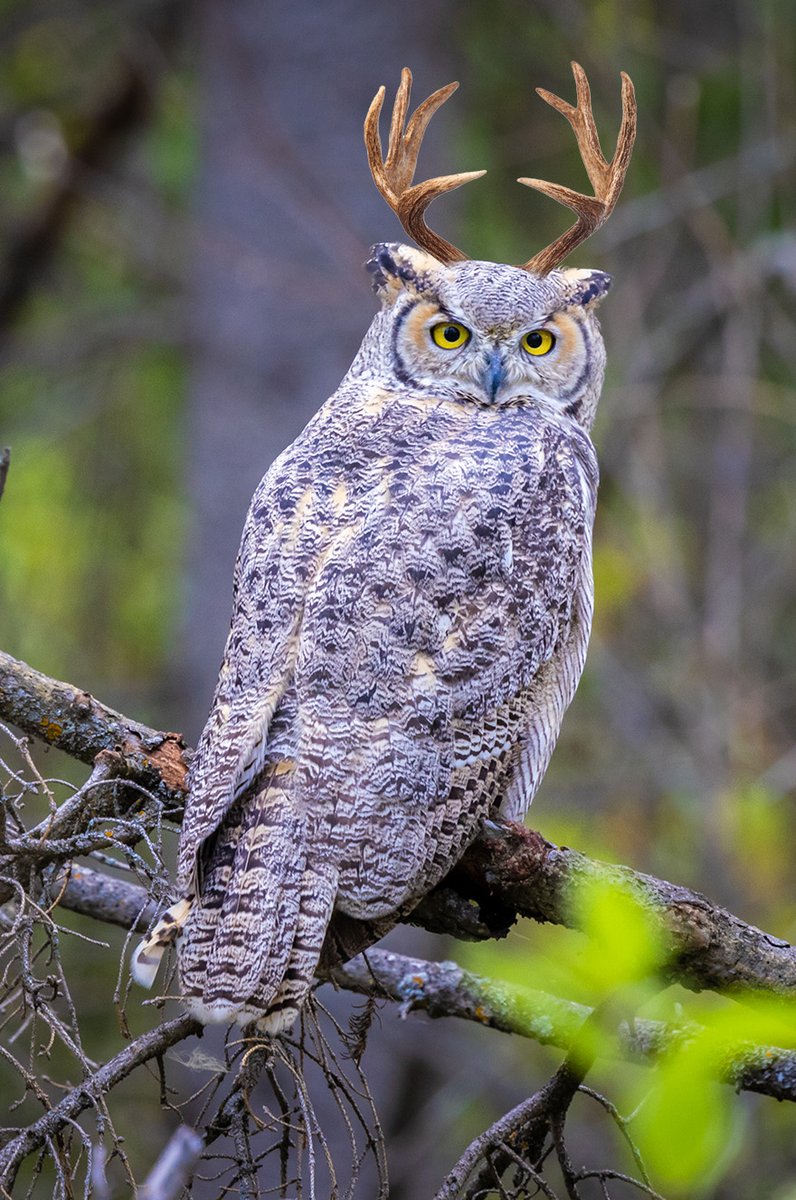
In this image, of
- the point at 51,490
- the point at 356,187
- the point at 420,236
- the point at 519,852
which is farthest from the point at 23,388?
the point at 519,852

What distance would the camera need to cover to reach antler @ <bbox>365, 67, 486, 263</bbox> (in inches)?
136

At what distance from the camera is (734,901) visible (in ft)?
16.5

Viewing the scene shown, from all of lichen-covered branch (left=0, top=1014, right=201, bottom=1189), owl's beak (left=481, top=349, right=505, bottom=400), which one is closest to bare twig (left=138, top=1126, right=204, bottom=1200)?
lichen-covered branch (left=0, top=1014, right=201, bottom=1189)

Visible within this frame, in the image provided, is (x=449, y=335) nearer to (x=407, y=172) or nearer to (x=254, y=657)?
(x=407, y=172)

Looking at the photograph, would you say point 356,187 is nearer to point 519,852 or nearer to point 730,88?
point 730,88

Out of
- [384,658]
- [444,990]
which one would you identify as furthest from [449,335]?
[444,990]

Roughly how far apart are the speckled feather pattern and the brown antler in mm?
261

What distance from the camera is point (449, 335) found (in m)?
3.49

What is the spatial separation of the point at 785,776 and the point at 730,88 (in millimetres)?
3591

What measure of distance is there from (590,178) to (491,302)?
513 mm

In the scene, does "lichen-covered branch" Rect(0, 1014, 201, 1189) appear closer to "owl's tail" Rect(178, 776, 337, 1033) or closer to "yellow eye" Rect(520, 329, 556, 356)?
"owl's tail" Rect(178, 776, 337, 1033)

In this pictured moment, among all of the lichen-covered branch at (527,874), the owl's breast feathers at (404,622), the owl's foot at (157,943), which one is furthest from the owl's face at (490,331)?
the owl's foot at (157,943)

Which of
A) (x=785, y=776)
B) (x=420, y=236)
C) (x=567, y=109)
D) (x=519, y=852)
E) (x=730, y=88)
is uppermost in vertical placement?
(x=730, y=88)

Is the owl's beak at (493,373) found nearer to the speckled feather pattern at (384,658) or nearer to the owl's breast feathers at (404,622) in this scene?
the speckled feather pattern at (384,658)
